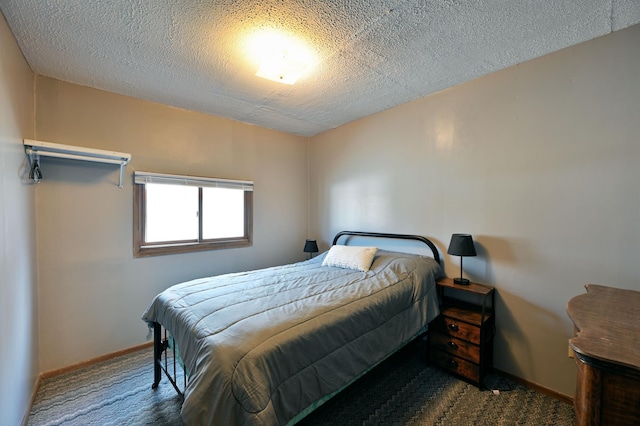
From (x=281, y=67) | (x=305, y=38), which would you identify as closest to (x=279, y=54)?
(x=281, y=67)

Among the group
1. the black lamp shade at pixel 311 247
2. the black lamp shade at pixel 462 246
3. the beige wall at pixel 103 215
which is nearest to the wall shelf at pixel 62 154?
the beige wall at pixel 103 215

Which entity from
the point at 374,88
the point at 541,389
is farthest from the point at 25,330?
the point at 541,389

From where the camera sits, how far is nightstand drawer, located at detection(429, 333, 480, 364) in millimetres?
2092

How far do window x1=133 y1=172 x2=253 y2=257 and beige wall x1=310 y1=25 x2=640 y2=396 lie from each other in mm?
2060

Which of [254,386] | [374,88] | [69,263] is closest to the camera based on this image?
[254,386]

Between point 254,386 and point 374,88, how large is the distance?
255cm

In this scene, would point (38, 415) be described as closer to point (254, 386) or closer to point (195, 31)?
point (254, 386)

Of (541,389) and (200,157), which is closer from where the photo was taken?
(541,389)

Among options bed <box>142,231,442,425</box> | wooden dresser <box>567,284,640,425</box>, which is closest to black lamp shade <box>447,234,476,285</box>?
bed <box>142,231,442,425</box>

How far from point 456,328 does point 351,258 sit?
112 cm

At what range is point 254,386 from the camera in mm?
1168

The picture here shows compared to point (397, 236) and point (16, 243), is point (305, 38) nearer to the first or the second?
point (397, 236)

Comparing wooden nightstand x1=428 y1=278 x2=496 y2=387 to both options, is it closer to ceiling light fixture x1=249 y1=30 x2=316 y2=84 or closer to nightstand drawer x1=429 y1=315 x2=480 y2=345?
nightstand drawer x1=429 y1=315 x2=480 y2=345

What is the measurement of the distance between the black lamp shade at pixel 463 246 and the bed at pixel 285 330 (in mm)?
305
